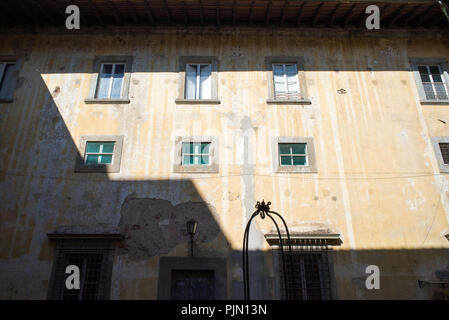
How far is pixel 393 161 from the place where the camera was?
11273 millimetres

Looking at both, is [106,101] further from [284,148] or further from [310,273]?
[310,273]

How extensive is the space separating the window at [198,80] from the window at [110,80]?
5.52 ft

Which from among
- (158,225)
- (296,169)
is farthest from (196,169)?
(296,169)

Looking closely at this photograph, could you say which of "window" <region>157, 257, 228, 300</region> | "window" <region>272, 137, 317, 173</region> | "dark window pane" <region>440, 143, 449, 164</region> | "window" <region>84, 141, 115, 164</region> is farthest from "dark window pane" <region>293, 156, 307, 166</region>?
"window" <region>84, 141, 115, 164</region>

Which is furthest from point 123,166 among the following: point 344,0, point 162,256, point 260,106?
point 344,0

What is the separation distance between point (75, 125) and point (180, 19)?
16.4 feet

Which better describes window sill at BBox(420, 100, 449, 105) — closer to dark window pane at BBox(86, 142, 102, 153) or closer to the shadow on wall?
the shadow on wall

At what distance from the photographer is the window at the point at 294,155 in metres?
11.1

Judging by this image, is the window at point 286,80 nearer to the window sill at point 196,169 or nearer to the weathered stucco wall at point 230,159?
the weathered stucco wall at point 230,159

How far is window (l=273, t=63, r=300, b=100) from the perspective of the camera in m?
12.3

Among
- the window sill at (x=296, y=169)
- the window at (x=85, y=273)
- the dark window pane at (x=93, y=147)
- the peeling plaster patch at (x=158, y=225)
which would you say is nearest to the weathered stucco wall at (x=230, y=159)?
the peeling plaster patch at (x=158, y=225)

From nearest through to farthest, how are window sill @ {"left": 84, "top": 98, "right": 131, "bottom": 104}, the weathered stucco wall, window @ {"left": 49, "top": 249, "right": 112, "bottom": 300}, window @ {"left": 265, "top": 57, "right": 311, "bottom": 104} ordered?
window @ {"left": 49, "top": 249, "right": 112, "bottom": 300} < the weathered stucco wall < window sill @ {"left": 84, "top": 98, "right": 131, "bottom": 104} < window @ {"left": 265, "top": 57, "right": 311, "bottom": 104}

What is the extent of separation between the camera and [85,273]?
992 cm

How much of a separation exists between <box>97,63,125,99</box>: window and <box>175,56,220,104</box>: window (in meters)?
1.94
